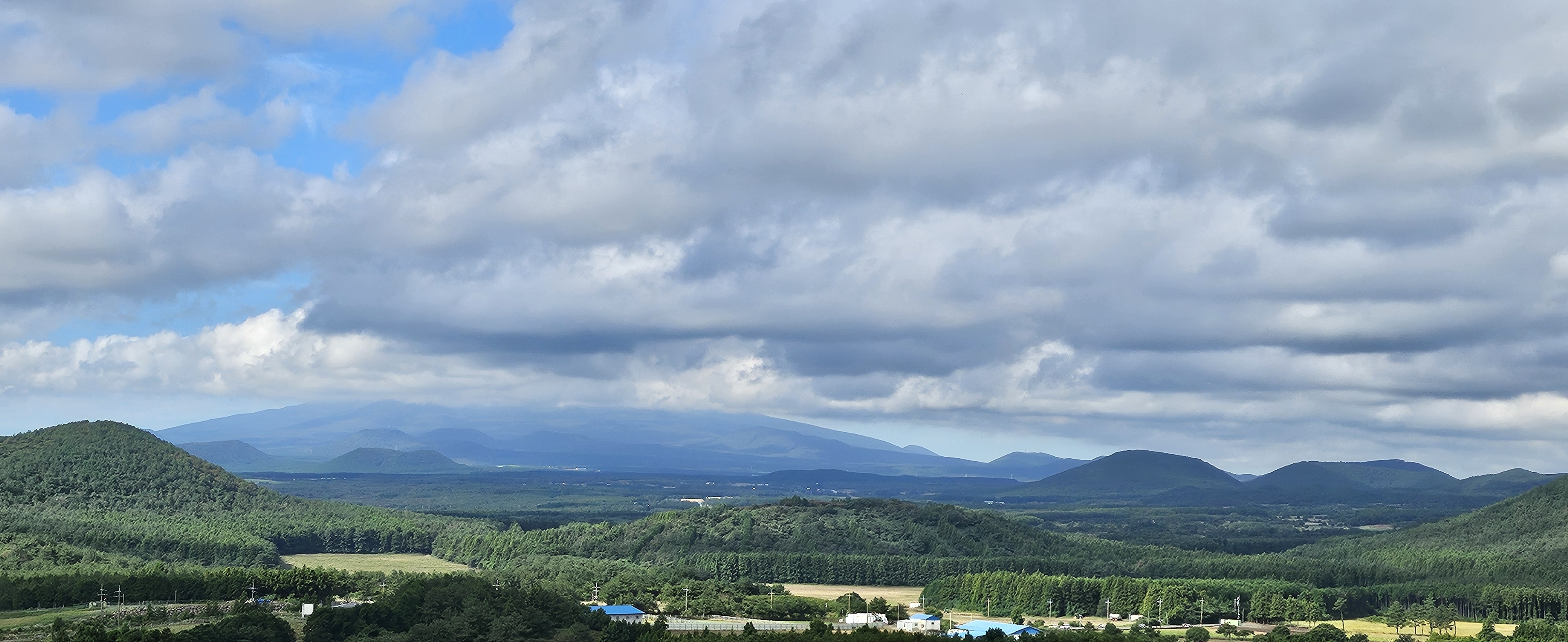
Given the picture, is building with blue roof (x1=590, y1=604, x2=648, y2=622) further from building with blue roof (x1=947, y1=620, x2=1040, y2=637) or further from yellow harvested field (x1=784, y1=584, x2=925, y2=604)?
yellow harvested field (x1=784, y1=584, x2=925, y2=604)

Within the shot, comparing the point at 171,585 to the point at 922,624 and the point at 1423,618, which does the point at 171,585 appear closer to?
the point at 922,624

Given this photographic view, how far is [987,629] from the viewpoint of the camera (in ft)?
466

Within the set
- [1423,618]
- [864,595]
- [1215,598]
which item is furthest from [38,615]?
[1423,618]

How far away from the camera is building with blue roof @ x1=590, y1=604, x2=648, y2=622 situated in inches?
5453

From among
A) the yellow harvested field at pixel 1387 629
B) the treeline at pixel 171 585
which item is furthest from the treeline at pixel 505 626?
the yellow harvested field at pixel 1387 629

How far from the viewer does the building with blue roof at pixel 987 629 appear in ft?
447

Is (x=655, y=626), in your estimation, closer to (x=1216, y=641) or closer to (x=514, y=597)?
(x=514, y=597)

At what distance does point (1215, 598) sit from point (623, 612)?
7341 centimetres

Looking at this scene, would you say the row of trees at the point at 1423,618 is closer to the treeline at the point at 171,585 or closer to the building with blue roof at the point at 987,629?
the building with blue roof at the point at 987,629

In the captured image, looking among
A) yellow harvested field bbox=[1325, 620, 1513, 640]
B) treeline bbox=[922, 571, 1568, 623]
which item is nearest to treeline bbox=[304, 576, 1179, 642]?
yellow harvested field bbox=[1325, 620, 1513, 640]

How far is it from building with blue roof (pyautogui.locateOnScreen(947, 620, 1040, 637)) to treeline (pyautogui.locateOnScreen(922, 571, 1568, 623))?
42.6 ft

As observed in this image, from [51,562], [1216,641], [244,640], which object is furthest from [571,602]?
[51,562]

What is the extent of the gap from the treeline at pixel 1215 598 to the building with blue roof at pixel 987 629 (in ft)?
42.6

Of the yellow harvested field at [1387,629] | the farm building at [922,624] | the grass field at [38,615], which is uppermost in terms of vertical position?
the grass field at [38,615]
